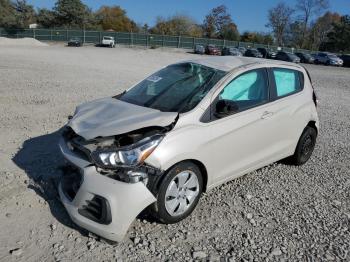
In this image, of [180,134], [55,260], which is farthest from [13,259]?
[180,134]

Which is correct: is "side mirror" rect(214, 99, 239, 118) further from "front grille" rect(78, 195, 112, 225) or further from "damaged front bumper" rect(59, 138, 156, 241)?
"front grille" rect(78, 195, 112, 225)

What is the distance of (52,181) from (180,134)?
5.73 ft

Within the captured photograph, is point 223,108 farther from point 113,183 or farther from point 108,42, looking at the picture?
point 108,42

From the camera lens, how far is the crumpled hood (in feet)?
12.6

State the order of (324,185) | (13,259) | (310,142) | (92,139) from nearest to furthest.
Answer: (13,259) → (92,139) → (324,185) → (310,142)

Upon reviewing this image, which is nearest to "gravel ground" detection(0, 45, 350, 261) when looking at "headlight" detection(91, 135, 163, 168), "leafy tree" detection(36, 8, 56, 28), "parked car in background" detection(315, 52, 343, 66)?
"headlight" detection(91, 135, 163, 168)

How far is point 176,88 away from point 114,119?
1000 millimetres

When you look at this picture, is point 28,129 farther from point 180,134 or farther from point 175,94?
point 180,134

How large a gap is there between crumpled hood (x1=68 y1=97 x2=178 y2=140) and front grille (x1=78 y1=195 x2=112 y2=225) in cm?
66

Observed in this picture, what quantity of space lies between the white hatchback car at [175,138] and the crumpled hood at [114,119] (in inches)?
0.4

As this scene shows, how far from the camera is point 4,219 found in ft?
13.0

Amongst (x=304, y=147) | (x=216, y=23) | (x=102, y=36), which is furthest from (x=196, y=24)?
(x=304, y=147)

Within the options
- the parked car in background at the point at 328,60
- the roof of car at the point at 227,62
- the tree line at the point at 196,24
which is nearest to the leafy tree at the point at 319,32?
the tree line at the point at 196,24

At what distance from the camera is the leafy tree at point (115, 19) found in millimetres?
94556
